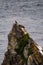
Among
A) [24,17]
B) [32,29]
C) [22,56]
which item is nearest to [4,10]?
[24,17]

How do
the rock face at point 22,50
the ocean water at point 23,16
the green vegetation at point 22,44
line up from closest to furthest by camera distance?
the rock face at point 22,50, the green vegetation at point 22,44, the ocean water at point 23,16

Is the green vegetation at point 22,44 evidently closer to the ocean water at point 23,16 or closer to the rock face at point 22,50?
the rock face at point 22,50

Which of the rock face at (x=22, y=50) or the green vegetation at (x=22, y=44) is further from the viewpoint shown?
the green vegetation at (x=22, y=44)

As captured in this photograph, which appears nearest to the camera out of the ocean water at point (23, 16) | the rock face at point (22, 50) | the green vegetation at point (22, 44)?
the rock face at point (22, 50)

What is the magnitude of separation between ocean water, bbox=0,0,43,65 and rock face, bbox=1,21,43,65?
1.72 m

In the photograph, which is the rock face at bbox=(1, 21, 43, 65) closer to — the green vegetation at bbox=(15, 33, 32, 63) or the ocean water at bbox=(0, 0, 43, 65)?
the green vegetation at bbox=(15, 33, 32, 63)

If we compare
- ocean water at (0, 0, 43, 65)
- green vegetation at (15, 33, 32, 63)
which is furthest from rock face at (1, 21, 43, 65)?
ocean water at (0, 0, 43, 65)

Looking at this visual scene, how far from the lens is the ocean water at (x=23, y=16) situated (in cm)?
551

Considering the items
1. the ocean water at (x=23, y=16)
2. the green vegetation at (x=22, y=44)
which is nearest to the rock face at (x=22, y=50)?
the green vegetation at (x=22, y=44)

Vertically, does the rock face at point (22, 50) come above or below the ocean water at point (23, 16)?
above

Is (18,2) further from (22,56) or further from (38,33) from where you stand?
(22,56)

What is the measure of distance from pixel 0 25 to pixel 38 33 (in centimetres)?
73

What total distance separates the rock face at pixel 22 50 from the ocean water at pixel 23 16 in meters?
1.72

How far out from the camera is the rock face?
265 centimetres
